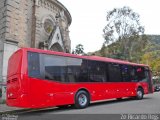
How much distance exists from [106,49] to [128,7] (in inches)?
289

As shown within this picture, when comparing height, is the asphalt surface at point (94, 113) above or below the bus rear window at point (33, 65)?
below

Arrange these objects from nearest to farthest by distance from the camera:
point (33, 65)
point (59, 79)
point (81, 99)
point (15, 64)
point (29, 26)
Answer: point (33, 65)
point (15, 64)
point (59, 79)
point (81, 99)
point (29, 26)

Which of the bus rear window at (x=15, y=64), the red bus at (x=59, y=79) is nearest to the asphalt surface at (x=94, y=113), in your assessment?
the red bus at (x=59, y=79)

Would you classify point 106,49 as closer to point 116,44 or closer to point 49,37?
point 116,44

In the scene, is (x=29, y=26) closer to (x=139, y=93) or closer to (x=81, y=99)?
(x=139, y=93)

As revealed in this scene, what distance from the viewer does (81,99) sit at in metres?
14.5

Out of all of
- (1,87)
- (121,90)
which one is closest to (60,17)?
(1,87)

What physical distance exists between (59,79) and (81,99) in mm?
1978

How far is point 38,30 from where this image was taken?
28703 millimetres

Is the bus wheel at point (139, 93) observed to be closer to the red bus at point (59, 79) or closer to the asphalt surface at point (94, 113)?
the red bus at point (59, 79)

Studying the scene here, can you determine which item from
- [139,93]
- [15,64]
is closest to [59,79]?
[15,64]

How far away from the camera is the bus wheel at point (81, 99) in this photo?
14.1 m

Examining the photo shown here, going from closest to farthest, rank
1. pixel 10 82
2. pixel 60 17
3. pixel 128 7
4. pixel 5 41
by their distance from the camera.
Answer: pixel 10 82
pixel 5 41
pixel 60 17
pixel 128 7

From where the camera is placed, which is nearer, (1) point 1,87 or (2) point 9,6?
(1) point 1,87
